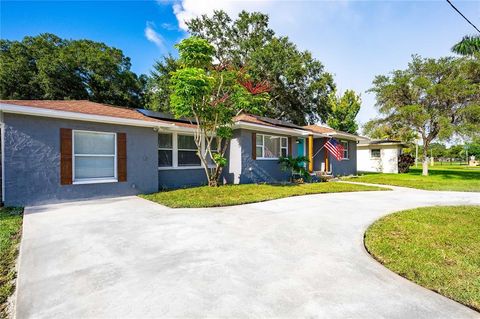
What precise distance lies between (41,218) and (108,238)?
9.06 ft

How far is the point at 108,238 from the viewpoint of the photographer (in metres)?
4.18

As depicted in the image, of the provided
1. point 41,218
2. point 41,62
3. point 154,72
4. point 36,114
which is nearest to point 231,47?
point 154,72

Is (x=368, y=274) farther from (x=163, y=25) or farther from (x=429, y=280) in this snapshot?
(x=163, y=25)

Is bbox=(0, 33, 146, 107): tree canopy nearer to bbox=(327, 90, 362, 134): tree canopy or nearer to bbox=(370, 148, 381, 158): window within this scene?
bbox=(327, 90, 362, 134): tree canopy

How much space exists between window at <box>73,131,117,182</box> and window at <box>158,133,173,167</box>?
214 cm

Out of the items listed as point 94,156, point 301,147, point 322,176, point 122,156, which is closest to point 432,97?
point 301,147

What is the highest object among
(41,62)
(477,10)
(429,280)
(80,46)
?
(80,46)

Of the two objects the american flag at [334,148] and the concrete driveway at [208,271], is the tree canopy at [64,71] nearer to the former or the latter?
the american flag at [334,148]

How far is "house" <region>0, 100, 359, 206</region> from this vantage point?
6613 mm

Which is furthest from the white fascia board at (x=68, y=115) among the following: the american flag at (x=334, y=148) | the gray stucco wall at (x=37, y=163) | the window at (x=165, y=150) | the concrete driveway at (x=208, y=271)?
the american flag at (x=334, y=148)

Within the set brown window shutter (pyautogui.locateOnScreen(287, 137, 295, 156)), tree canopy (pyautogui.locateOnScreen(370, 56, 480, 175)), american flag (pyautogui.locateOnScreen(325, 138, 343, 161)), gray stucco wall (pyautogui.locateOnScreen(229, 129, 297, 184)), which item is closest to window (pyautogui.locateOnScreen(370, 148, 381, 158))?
tree canopy (pyautogui.locateOnScreen(370, 56, 480, 175))

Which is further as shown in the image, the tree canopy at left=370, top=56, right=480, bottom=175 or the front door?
the front door

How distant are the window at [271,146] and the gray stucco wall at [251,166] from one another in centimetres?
42

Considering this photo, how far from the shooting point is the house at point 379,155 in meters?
21.9
